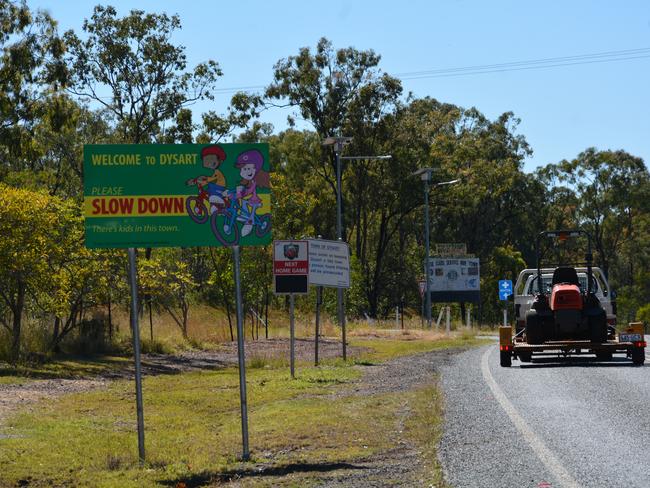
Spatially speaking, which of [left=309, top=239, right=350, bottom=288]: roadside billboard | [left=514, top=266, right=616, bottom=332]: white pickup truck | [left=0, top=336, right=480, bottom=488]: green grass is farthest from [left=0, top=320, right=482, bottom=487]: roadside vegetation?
[left=514, top=266, right=616, bottom=332]: white pickup truck

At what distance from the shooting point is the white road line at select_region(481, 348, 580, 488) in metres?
8.95

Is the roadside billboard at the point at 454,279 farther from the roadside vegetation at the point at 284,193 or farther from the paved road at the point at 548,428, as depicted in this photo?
the paved road at the point at 548,428

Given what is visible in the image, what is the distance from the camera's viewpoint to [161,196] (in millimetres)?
11883

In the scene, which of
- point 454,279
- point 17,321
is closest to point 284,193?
point 454,279

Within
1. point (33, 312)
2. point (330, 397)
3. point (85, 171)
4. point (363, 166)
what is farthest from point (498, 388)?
point (363, 166)

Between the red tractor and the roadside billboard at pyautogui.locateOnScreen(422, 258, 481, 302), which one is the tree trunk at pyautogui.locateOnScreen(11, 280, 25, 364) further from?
the roadside billboard at pyautogui.locateOnScreen(422, 258, 481, 302)

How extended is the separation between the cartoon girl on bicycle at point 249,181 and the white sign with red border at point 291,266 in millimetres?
9347

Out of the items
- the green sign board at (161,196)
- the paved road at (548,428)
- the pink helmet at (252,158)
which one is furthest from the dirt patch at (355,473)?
the pink helmet at (252,158)

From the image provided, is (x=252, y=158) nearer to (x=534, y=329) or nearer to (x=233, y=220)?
(x=233, y=220)

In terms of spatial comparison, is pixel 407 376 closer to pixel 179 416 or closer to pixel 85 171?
pixel 179 416

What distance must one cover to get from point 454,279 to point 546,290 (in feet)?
132

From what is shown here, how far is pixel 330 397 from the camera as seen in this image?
57.4 feet

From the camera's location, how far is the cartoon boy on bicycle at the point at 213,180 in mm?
11859

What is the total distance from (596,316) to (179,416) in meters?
8.99
